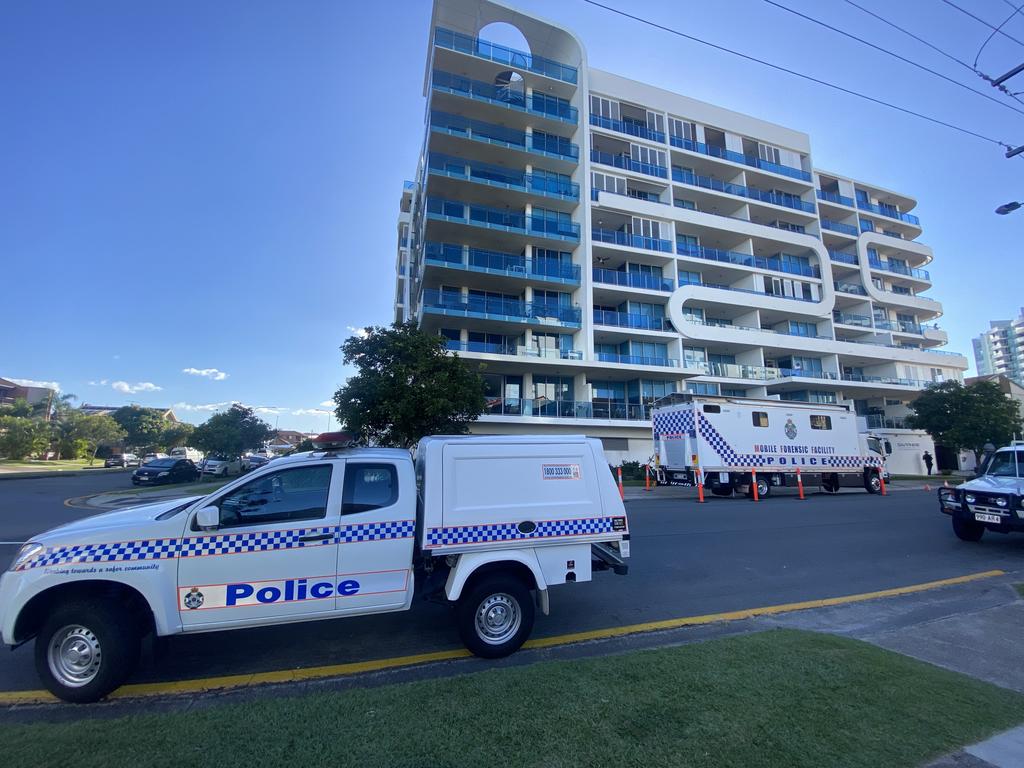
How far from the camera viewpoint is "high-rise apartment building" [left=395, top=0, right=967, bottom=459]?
2842 centimetres

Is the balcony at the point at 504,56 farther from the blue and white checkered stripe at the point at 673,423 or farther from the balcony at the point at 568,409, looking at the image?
the blue and white checkered stripe at the point at 673,423

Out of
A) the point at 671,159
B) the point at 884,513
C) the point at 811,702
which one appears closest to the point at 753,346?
the point at 671,159

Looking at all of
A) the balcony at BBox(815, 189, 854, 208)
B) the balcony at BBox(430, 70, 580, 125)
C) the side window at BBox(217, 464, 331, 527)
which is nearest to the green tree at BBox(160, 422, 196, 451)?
the balcony at BBox(430, 70, 580, 125)

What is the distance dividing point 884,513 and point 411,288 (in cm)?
3382

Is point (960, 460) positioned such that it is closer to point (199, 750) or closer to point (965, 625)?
point (965, 625)

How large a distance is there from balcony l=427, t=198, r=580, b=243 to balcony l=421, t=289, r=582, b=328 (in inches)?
172

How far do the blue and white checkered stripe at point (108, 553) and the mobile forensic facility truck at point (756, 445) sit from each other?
675 inches

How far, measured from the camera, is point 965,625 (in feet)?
16.5

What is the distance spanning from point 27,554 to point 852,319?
53.2 m

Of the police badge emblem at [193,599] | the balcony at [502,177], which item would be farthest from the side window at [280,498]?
the balcony at [502,177]

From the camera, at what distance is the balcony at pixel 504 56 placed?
93.0ft

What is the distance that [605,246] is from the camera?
30703 mm

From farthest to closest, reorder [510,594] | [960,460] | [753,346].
Answer: [960,460], [753,346], [510,594]

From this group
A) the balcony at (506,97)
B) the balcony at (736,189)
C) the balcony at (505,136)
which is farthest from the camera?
the balcony at (736,189)
